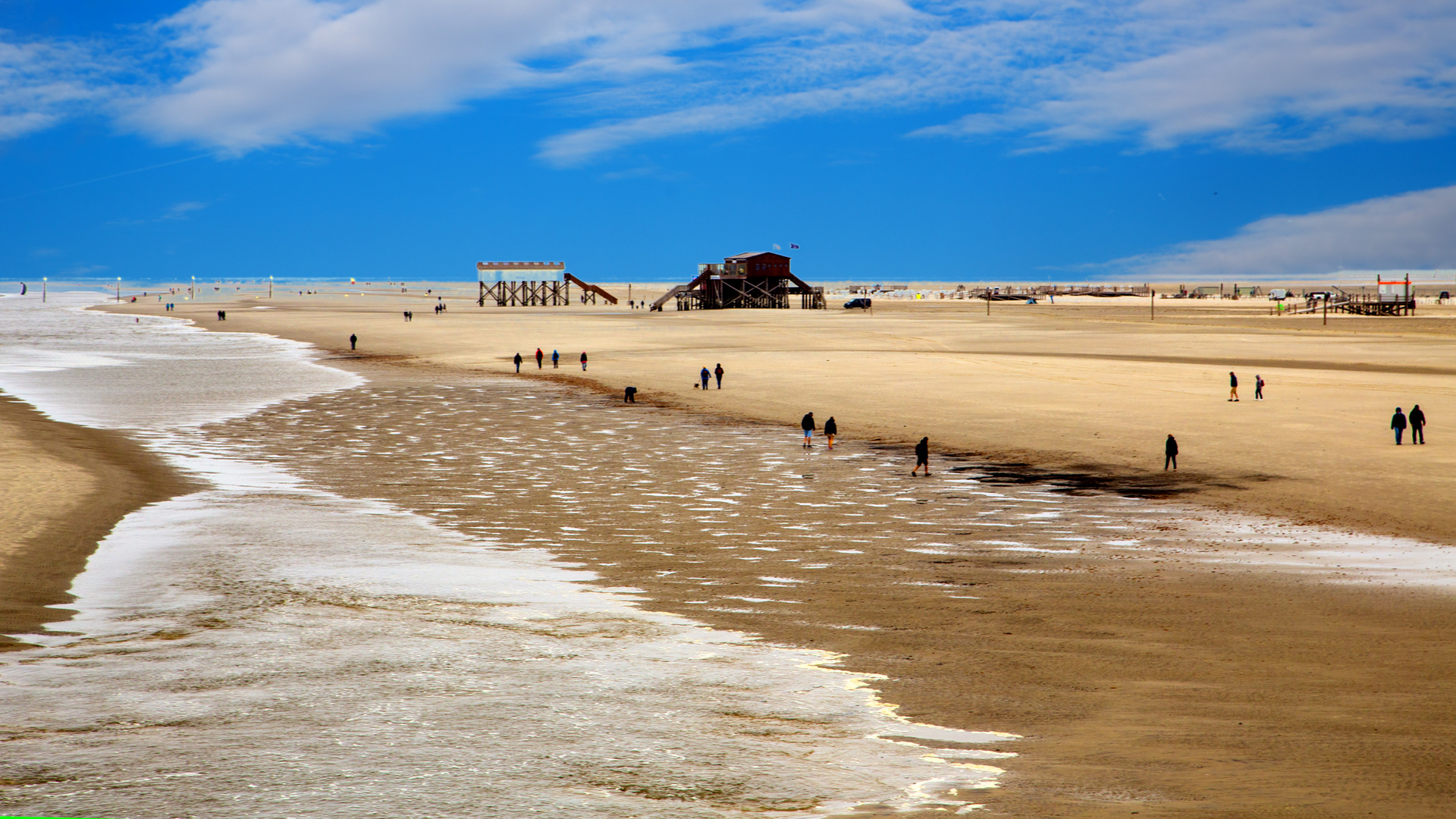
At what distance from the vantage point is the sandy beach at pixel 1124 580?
848 cm

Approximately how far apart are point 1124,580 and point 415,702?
32.2 ft

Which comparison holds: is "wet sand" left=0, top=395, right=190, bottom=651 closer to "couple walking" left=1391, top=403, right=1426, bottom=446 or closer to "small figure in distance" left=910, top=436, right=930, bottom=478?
"small figure in distance" left=910, top=436, right=930, bottom=478

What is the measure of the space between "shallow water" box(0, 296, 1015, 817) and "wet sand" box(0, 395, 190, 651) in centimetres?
53

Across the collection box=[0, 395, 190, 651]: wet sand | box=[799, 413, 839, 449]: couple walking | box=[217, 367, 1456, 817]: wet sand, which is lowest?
box=[217, 367, 1456, 817]: wet sand

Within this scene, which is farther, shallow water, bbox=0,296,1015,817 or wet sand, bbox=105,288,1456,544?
wet sand, bbox=105,288,1456,544

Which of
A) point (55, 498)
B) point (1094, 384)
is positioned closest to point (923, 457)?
point (55, 498)

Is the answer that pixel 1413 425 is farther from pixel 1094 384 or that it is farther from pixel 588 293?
pixel 588 293

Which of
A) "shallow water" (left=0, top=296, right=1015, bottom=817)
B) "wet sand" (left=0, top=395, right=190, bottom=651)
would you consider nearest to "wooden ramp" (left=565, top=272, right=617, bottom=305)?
"wet sand" (left=0, top=395, right=190, bottom=651)

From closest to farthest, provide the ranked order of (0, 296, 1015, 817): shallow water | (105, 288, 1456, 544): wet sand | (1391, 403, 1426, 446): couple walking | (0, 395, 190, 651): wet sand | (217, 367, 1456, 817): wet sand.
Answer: (0, 296, 1015, 817): shallow water
(217, 367, 1456, 817): wet sand
(0, 395, 190, 651): wet sand
(105, 288, 1456, 544): wet sand
(1391, 403, 1426, 446): couple walking

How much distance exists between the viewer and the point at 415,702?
9781 mm

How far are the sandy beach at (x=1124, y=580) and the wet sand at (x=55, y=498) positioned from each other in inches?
165

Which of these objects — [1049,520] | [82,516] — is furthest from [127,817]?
[1049,520]

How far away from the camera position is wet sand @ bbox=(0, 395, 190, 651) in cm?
1376

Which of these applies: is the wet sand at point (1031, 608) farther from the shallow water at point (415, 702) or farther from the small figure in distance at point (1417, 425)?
the small figure in distance at point (1417, 425)
